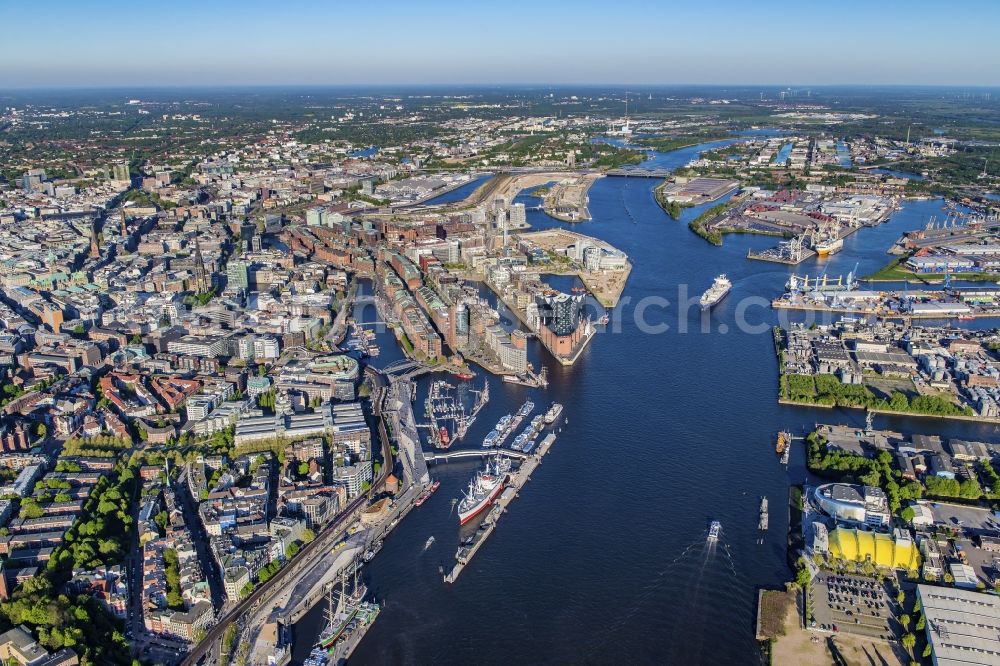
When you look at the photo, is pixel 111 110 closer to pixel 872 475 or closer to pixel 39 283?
pixel 39 283

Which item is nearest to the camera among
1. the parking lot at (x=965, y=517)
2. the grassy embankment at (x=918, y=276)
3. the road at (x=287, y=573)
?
the road at (x=287, y=573)

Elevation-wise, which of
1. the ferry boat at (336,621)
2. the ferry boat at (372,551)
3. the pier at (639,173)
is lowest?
the ferry boat at (336,621)

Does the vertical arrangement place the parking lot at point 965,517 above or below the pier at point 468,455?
below

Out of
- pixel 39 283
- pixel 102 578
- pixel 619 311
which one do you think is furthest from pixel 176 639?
pixel 39 283

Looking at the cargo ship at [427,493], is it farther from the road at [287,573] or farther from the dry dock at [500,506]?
the dry dock at [500,506]

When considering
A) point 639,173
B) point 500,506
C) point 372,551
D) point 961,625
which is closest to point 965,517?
point 961,625

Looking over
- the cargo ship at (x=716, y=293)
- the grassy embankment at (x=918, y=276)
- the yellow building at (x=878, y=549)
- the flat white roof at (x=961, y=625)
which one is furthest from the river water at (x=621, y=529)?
the grassy embankment at (x=918, y=276)

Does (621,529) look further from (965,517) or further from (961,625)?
(965,517)
